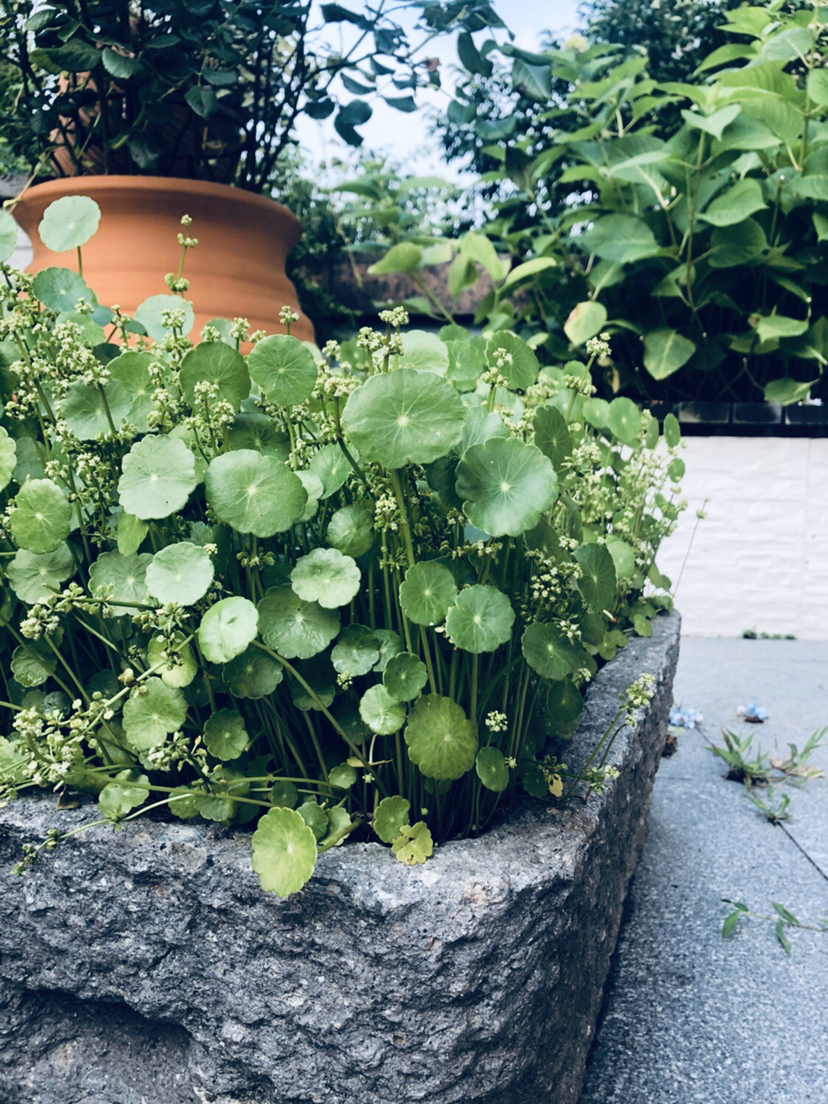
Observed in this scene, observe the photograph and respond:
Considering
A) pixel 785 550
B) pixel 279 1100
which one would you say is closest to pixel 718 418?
pixel 785 550

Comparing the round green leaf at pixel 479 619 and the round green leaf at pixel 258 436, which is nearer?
the round green leaf at pixel 479 619

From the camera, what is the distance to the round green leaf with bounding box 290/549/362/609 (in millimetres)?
694

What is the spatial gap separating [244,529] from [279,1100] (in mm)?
503

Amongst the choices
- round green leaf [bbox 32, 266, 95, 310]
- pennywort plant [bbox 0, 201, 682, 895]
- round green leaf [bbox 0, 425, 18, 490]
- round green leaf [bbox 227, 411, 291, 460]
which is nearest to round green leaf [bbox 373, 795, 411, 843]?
pennywort plant [bbox 0, 201, 682, 895]

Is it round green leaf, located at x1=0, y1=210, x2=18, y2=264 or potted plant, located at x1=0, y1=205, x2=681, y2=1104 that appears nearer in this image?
potted plant, located at x1=0, y1=205, x2=681, y2=1104

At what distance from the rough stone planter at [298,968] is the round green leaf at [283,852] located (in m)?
0.05

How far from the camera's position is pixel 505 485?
0.69 m

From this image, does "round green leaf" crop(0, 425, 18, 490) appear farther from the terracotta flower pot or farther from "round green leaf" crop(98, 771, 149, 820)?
the terracotta flower pot

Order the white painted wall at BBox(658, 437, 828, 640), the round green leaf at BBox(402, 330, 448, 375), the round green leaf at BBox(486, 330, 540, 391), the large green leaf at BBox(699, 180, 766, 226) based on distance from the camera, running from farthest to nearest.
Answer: the white painted wall at BBox(658, 437, 828, 640)
the large green leaf at BBox(699, 180, 766, 226)
the round green leaf at BBox(486, 330, 540, 391)
the round green leaf at BBox(402, 330, 448, 375)

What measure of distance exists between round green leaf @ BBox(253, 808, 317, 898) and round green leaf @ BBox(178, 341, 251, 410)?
363mm

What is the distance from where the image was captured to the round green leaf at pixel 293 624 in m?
0.71

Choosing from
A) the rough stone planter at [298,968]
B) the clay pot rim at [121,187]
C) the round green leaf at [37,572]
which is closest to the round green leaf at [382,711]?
the rough stone planter at [298,968]

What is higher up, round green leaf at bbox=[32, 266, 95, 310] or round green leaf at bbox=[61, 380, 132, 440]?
round green leaf at bbox=[32, 266, 95, 310]

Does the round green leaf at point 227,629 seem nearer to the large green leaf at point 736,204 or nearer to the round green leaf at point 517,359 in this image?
the round green leaf at point 517,359
